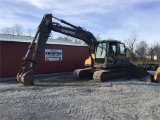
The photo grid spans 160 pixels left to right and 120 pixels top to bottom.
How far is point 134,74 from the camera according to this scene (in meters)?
18.8

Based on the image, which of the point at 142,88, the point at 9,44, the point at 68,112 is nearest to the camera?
the point at 68,112

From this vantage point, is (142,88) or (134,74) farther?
(134,74)

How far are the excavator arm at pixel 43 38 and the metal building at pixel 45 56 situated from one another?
225 cm

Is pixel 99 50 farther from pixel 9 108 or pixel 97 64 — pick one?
pixel 9 108

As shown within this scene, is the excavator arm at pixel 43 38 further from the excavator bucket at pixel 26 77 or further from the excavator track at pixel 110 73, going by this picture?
the excavator track at pixel 110 73

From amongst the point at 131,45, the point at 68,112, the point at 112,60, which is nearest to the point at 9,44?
the point at 112,60

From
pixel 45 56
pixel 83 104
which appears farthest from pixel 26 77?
pixel 45 56

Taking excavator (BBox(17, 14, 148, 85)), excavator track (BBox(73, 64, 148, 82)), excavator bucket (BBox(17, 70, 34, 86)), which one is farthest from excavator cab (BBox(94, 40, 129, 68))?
excavator bucket (BBox(17, 70, 34, 86))

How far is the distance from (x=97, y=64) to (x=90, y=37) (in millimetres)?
1977

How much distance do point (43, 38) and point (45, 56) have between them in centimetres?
513

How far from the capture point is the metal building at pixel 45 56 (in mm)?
17266

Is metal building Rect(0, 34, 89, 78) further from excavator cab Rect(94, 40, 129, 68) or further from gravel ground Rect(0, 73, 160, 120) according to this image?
gravel ground Rect(0, 73, 160, 120)

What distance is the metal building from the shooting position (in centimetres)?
1727

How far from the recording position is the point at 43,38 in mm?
15164
